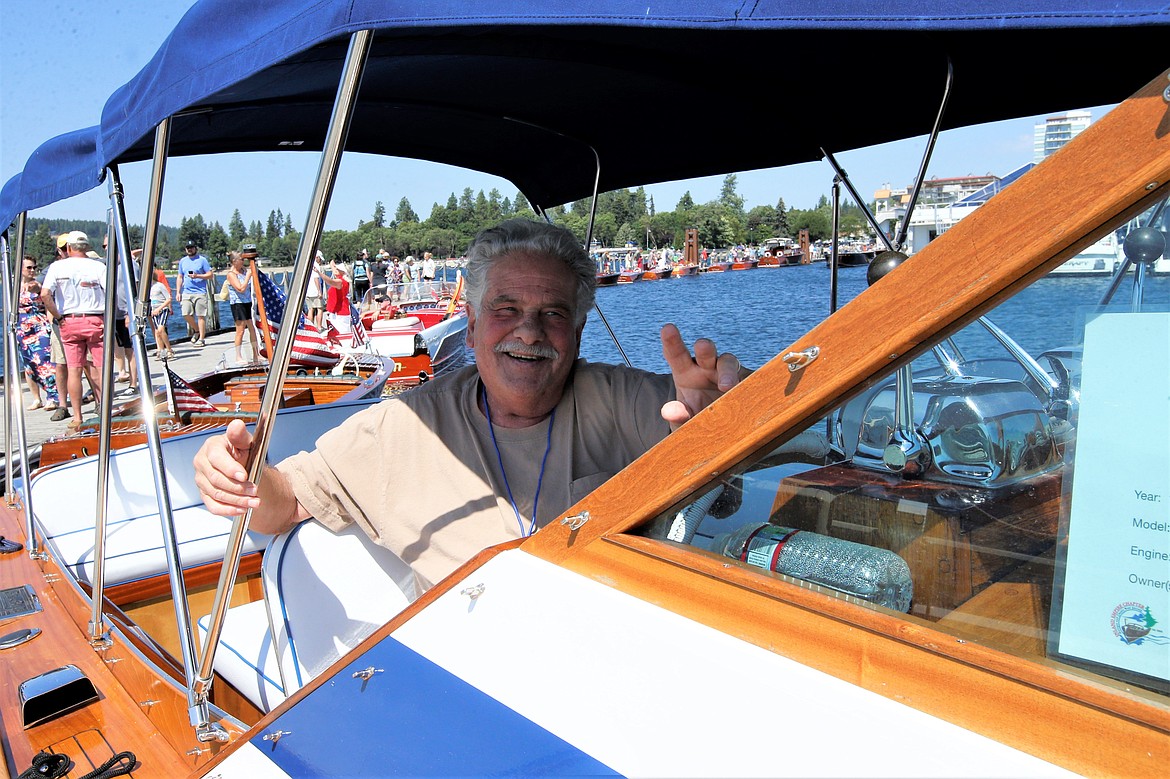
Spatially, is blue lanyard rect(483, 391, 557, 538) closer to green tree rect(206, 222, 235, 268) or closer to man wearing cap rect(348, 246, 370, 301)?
man wearing cap rect(348, 246, 370, 301)

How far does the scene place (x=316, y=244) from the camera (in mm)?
1471

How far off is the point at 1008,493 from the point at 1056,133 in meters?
0.44

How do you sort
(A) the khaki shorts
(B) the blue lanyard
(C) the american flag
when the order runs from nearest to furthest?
1. (B) the blue lanyard
2. (C) the american flag
3. (A) the khaki shorts

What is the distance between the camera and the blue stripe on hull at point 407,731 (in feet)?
3.26

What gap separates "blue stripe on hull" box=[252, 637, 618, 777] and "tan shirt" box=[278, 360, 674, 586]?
71cm

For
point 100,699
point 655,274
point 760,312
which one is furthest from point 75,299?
point 655,274

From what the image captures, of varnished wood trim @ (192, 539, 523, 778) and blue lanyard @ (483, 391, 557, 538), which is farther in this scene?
blue lanyard @ (483, 391, 557, 538)

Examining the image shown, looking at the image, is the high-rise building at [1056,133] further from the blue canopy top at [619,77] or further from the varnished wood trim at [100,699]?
the varnished wood trim at [100,699]

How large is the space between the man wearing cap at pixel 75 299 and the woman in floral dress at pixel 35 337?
0.83 meters

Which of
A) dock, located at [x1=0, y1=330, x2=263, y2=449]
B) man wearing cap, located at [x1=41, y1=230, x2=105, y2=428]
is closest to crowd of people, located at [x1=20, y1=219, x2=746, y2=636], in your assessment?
dock, located at [x1=0, y1=330, x2=263, y2=449]

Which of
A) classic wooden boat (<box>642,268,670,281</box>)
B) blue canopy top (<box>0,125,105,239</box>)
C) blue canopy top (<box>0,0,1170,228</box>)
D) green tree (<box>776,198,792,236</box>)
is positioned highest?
green tree (<box>776,198,792,236</box>)

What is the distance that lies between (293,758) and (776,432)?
0.86 meters

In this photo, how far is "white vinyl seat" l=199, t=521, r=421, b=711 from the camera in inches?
78.7

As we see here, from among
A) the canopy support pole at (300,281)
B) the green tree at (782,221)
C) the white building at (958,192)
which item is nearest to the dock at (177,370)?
the canopy support pole at (300,281)
